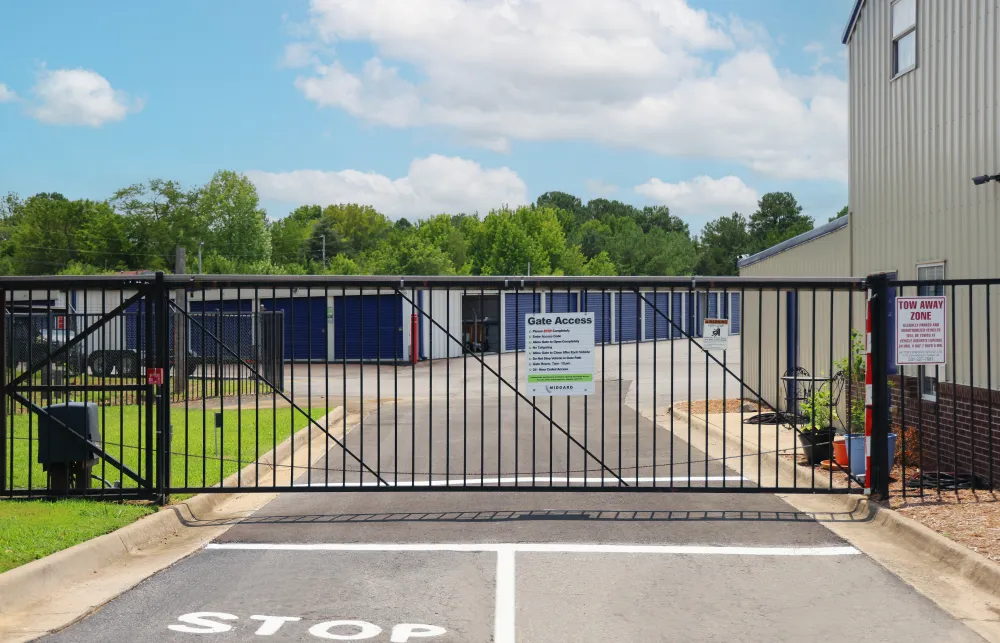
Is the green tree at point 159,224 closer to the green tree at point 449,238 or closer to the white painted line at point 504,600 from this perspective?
the green tree at point 449,238

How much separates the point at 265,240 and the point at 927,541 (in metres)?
105

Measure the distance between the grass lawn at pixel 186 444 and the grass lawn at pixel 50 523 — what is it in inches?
20.7

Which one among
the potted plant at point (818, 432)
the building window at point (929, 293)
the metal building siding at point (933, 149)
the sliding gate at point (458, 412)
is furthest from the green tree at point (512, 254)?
the building window at point (929, 293)

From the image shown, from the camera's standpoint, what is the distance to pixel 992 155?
1023 cm

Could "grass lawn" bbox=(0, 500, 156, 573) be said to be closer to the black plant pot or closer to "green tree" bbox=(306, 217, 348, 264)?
the black plant pot

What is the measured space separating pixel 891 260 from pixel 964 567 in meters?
6.42

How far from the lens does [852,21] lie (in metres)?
14.3

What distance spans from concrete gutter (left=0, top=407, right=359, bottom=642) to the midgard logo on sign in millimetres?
3208

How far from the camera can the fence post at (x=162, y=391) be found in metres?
9.34

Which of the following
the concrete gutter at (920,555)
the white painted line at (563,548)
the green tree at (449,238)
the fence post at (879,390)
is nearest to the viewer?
the concrete gutter at (920,555)

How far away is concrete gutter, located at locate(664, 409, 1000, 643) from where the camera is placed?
6418 millimetres

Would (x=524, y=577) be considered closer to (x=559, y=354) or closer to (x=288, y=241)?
(x=559, y=354)

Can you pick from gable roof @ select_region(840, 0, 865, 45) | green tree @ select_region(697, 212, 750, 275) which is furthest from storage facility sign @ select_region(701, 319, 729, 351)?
green tree @ select_region(697, 212, 750, 275)

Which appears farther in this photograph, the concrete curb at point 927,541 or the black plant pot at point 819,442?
the black plant pot at point 819,442
